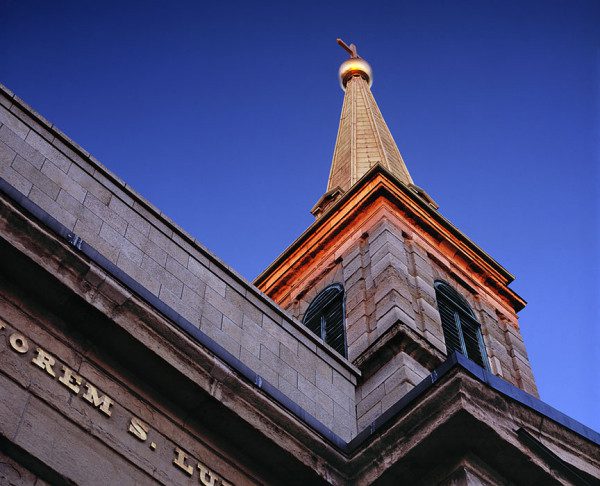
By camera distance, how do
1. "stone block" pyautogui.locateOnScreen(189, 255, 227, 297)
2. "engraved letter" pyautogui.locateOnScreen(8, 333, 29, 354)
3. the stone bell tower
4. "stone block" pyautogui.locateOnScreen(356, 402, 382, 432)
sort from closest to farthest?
"engraved letter" pyautogui.locateOnScreen(8, 333, 29, 354) < "stone block" pyautogui.locateOnScreen(189, 255, 227, 297) < "stone block" pyautogui.locateOnScreen(356, 402, 382, 432) < the stone bell tower

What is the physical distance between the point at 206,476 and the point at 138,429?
1.05 m

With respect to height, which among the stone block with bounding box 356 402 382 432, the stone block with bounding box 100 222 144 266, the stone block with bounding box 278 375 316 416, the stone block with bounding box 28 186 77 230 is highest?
the stone block with bounding box 100 222 144 266

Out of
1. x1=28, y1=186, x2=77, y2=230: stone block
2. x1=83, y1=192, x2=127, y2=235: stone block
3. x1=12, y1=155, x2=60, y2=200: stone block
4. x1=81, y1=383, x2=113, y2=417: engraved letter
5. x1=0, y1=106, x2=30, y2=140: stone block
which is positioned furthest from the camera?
x1=83, y1=192, x2=127, y2=235: stone block

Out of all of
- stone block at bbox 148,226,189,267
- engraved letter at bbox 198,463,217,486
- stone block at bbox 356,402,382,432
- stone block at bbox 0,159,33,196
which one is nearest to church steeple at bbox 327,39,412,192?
stone block at bbox 356,402,382,432

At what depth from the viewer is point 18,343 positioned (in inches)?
467

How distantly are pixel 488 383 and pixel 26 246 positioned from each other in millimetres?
5957

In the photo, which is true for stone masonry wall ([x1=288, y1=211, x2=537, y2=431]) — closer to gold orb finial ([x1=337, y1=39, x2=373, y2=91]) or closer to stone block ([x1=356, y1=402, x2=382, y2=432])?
stone block ([x1=356, y1=402, x2=382, y2=432])

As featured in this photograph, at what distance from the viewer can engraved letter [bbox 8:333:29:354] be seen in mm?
11758

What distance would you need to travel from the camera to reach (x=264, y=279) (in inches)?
1065

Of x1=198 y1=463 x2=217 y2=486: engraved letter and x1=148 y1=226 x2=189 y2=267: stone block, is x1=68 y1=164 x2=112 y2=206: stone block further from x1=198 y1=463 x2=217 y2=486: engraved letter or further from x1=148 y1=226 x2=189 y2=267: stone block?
x1=198 y1=463 x2=217 y2=486: engraved letter

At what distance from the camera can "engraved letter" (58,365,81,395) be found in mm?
11906

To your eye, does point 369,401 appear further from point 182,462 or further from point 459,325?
point 459,325

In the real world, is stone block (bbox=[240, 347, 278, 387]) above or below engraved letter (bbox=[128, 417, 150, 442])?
above

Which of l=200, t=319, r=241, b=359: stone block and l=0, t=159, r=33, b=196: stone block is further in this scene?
l=200, t=319, r=241, b=359: stone block
